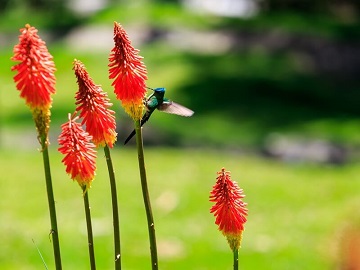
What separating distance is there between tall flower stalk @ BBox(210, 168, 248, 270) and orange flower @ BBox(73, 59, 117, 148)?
29cm

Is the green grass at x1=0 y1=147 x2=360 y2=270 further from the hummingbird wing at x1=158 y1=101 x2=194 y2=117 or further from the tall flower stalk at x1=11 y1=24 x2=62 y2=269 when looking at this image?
the tall flower stalk at x1=11 y1=24 x2=62 y2=269

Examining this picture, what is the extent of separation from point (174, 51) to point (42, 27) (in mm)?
6318

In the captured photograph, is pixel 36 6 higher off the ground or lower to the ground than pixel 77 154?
higher

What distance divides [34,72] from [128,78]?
0.29 m

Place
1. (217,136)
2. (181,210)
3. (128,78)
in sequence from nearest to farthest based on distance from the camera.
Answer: (128,78) < (181,210) < (217,136)

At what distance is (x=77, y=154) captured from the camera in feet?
7.10

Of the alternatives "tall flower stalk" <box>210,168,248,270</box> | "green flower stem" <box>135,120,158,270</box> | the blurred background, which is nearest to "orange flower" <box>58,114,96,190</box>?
"green flower stem" <box>135,120,158,270</box>

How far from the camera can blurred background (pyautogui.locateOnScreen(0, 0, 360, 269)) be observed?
10109 mm

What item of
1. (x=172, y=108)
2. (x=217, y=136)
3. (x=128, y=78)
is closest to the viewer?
(x=128, y=78)

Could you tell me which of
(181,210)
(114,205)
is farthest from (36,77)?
(181,210)

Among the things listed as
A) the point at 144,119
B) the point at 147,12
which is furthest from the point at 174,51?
→ the point at 144,119

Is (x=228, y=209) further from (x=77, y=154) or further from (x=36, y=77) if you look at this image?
(x=36, y=77)

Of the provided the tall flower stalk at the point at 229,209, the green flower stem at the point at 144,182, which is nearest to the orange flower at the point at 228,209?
the tall flower stalk at the point at 229,209

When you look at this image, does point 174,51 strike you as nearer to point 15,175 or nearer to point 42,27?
point 42,27
